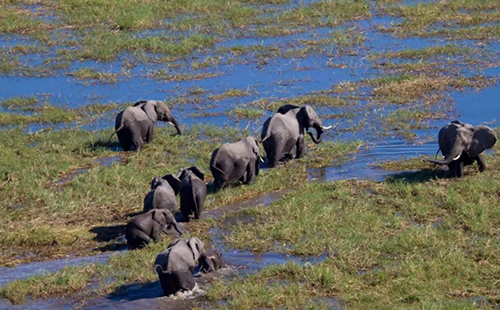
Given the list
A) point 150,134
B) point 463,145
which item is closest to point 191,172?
point 150,134

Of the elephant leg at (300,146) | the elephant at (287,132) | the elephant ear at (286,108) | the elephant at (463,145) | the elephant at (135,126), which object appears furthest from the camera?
the elephant ear at (286,108)

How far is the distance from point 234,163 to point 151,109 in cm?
305

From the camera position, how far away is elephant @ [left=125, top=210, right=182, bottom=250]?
12.2 meters

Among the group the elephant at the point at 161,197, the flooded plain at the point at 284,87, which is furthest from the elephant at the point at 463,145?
the elephant at the point at 161,197

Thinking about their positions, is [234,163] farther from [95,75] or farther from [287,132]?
[95,75]

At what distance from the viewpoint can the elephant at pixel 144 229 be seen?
40.1 feet

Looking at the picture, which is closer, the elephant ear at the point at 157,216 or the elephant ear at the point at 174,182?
the elephant ear at the point at 157,216

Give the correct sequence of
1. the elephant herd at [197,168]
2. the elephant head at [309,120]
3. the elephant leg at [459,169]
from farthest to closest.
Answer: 1. the elephant head at [309,120]
2. the elephant leg at [459,169]
3. the elephant herd at [197,168]

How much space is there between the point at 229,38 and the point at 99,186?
9.85 meters

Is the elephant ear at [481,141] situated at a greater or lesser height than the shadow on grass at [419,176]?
greater

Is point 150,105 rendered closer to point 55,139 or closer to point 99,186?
point 55,139

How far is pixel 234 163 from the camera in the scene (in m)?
14.3

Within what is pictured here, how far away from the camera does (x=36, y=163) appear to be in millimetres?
15555

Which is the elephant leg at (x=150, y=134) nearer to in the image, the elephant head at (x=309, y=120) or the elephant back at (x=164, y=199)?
the elephant head at (x=309, y=120)
